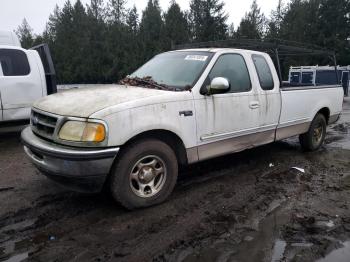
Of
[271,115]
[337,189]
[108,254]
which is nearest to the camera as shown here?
[108,254]

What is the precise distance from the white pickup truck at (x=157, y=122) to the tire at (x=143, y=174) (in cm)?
1

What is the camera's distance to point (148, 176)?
13.3 ft

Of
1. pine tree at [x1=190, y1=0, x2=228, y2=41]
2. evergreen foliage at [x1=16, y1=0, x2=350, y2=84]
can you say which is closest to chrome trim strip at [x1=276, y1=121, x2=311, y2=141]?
evergreen foliage at [x1=16, y1=0, x2=350, y2=84]

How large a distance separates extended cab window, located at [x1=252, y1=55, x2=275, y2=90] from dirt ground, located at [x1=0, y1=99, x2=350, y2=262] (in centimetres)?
134

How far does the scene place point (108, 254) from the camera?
317 centimetres

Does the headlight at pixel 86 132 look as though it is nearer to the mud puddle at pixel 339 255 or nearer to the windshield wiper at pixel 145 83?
the windshield wiper at pixel 145 83

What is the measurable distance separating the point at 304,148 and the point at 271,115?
1.85 meters

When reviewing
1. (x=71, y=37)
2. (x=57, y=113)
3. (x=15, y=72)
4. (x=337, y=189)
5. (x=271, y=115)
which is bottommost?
(x=337, y=189)

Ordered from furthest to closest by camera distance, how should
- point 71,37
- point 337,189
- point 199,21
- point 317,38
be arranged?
point 71,37
point 199,21
point 317,38
point 337,189

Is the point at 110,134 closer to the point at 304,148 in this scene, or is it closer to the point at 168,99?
the point at 168,99

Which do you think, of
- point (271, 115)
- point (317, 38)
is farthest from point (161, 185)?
point (317, 38)

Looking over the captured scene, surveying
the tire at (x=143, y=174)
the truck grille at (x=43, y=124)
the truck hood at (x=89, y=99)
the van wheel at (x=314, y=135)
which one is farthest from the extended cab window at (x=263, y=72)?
the truck grille at (x=43, y=124)

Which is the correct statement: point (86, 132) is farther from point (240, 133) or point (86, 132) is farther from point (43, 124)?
point (240, 133)

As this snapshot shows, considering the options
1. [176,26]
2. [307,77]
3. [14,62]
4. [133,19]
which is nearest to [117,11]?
[133,19]
